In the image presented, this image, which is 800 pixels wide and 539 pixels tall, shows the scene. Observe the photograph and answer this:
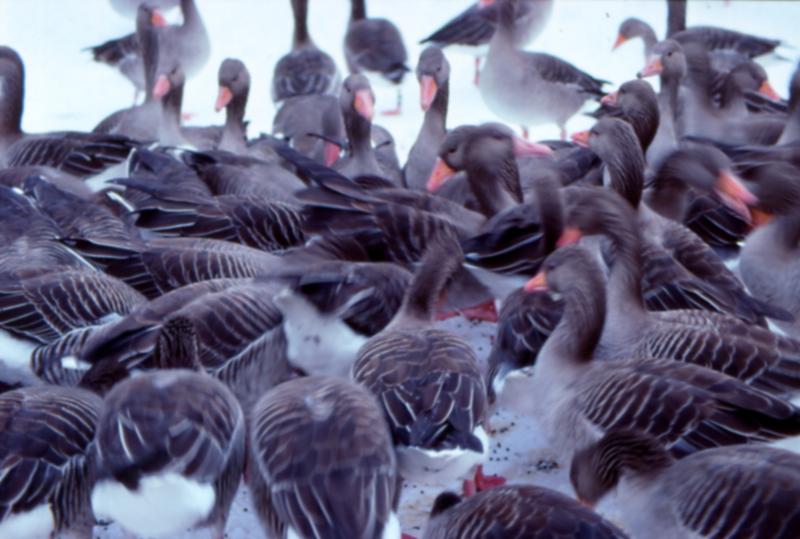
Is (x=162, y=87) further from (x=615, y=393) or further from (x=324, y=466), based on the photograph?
(x=324, y=466)

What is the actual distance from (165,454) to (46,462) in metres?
0.50

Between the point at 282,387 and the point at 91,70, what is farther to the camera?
the point at 91,70

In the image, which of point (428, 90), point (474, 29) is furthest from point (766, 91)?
point (428, 90)

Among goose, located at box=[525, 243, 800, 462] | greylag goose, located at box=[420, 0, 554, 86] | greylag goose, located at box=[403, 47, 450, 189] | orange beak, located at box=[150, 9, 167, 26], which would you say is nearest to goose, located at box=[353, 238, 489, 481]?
goose, located at box=[525, 243, 800, 462]

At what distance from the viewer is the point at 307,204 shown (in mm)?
5754

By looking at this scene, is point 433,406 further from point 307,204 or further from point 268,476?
point 307,204

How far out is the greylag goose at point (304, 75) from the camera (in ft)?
33.0

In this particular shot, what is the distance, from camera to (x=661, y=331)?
15.9ft

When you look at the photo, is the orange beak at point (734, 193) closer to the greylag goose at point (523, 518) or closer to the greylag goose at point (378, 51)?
the greylag goose at point (523, 518)

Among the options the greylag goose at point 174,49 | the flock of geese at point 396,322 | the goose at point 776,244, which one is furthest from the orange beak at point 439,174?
the greylag goose at point 174,49

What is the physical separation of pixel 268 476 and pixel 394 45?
7402 millimetres

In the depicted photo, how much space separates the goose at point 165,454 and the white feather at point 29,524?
0.16 metres

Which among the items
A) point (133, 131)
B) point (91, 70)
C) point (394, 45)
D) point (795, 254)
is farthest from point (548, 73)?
point (91, 70)

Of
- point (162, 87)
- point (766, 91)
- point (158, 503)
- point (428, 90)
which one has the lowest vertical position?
point (158, 503)
